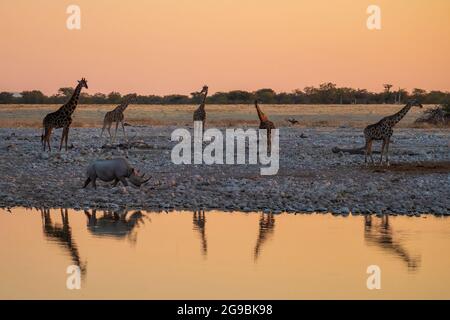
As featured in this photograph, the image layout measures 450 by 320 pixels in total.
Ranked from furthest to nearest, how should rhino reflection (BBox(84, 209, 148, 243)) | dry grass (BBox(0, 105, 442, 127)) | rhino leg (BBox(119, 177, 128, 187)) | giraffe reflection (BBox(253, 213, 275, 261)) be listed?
dry grass (BBox(0, 105, 442, 127))
rhino leg (BBox(119, 177, 128, 187))
rhino reflection (BBox(84, 209, 148, 243))
giraffe reflection (BBox(253, 213, 275, 261))

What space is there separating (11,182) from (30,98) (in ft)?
244

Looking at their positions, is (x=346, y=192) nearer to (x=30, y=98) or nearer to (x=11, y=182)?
(x=11, y=182)

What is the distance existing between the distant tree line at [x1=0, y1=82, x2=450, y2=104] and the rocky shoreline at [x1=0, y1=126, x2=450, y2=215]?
205 feet

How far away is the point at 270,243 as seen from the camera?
508 inches

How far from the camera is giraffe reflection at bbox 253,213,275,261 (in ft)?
41.3

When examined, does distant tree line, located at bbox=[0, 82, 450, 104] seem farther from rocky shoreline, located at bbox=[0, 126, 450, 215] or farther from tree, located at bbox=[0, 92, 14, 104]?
rocky shoreline, located at bbox=[0, 126, 450, 215]

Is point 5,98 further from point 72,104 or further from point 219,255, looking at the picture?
point 219,255

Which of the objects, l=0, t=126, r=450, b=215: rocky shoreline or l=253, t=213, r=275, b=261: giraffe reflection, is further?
l=0, t=126, r=450, b=215: rocky shoreline

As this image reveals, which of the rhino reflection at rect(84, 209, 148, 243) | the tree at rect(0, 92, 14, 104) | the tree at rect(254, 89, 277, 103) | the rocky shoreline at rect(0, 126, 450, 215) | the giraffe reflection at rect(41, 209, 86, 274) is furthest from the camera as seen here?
the tree at rect(254, 89, 277, 103)

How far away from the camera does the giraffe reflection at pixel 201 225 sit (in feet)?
41.5

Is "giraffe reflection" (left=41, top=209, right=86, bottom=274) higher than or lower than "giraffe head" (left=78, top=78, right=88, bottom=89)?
lower

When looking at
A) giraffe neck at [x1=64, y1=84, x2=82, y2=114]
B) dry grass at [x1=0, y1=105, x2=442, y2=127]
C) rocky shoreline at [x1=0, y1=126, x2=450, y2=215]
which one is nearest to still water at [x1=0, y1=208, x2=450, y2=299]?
rocky shoreline at [x1=0, y1=126, x2=450, y2=215]

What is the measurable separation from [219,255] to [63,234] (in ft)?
9.03

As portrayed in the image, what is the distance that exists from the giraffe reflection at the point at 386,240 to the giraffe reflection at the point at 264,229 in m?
1.45
